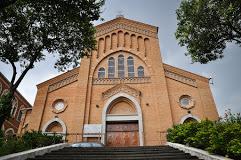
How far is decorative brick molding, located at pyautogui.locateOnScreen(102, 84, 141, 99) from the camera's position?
22.1m

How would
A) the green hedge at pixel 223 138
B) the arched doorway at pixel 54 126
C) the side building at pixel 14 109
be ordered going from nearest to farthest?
1. the green hedge at pixel 223 138
2. the arched doorway at pixel 54 126
3. the side building at pixel 14 109

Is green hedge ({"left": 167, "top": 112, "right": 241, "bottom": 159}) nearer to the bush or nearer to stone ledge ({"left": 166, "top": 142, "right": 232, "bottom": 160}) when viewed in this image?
stone ledge ({"left": 166, "top": 142, "right": 232, "bottom": 160})

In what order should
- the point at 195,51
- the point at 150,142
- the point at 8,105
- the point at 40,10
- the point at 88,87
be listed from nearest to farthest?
the point at 8,105 < the point at 40,10 < the point at 195,51 < the point at 150,142 < the point at 88,87

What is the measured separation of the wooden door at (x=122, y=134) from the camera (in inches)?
797

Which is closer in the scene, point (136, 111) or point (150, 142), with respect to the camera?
point (150, 142)

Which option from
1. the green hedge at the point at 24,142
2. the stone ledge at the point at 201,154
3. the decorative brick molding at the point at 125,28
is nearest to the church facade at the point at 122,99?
the decorative brick molding at the point at 125,28

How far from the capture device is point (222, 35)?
1286 cm

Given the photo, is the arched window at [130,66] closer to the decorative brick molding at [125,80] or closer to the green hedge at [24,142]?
the decorative brick molding at [125,80]

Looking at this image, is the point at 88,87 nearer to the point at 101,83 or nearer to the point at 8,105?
the point at 101,83

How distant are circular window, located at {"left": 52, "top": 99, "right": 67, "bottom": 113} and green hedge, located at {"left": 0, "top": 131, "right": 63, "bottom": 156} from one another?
7013 millimetres

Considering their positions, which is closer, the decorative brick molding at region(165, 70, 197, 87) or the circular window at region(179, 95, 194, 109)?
the circular window at region(179, 95, 194, 109)

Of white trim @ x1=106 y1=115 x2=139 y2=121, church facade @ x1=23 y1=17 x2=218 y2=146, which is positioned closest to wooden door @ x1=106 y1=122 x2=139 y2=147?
church facade @ x1=23 y1=17 x2=218 y2=146

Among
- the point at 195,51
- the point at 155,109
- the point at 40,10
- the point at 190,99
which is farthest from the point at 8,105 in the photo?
the point at 190,99

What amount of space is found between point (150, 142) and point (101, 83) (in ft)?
24.2
